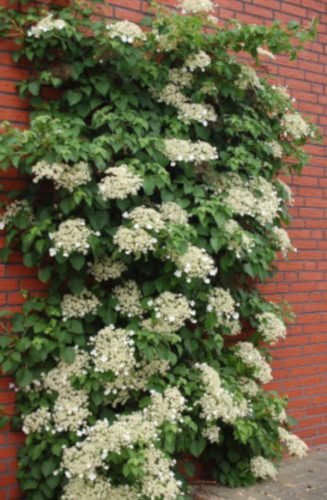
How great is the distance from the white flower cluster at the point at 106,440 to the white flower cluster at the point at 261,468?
0.84 meters

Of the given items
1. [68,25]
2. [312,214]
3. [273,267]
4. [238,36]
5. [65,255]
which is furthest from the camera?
[312,214]

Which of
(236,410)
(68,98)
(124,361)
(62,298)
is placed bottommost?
(236,410)

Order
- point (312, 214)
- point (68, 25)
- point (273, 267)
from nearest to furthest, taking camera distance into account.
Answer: point (68, 25), point (273, 267), point (312, 214)

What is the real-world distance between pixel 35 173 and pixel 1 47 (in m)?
0.72

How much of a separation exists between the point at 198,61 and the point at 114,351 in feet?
5.39

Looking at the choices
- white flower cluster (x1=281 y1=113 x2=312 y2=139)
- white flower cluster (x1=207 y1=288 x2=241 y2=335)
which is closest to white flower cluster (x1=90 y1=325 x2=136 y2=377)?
white flower cluster (x1=207 y1=288 x2=241 y2=335)

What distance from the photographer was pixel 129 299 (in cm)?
359

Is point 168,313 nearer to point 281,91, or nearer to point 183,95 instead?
point 183,95

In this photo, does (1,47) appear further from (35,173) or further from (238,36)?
(238,36)

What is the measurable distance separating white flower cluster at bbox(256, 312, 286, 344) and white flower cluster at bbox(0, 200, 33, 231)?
4.99 feet

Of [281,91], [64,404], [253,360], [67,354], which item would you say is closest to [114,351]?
[67,354]

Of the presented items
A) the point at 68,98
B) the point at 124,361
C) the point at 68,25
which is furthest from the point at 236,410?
the point at 68,25

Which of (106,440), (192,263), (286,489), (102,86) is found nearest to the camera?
(106,440)

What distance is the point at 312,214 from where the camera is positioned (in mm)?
4980
